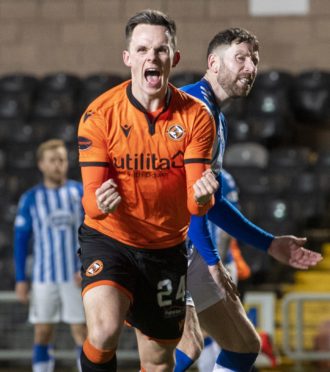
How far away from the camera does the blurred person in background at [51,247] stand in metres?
7.18

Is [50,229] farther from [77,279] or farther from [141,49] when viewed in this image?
[141,49]

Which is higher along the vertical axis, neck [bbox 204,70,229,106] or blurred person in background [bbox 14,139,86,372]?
neck [bbox 204,70,229,106]

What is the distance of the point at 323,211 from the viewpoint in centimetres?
954

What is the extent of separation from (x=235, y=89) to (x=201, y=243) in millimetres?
677

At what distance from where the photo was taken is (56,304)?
7258mm

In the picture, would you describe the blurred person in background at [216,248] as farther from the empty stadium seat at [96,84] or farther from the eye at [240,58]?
the empty stadium seat at [96,84]

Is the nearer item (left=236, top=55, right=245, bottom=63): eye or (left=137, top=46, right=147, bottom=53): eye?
(left=137, top=46, right=147, bottom=53): eye

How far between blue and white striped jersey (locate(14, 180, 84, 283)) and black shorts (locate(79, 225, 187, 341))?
3.27 metres

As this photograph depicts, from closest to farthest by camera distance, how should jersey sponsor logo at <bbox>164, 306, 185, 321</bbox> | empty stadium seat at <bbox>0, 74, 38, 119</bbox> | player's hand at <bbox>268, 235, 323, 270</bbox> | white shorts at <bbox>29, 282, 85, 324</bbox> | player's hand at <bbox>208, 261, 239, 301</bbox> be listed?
jersey sponsor logo at <bbox>164, 306, 185, 321</bbox>, player's hand at <bbox>208, 261, 239, 301</bbox>, player's hand at <bbox>268, 235, 323, 270</bbox>, white shorts at <bbox>29, 282, 85, 324</bbox>, empty stadium seat at <bbox>0, 74, 38, 119</bbox>

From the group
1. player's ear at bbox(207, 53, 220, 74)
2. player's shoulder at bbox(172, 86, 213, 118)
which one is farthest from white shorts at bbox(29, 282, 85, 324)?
player's shoulder at bbox(172, 86, 213, 118)

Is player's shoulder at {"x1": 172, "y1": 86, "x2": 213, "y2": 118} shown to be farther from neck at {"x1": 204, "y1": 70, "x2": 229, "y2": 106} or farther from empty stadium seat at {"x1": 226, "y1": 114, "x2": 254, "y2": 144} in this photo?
empty stadium seat at {"x1": 226, "y1": 114, "x2": 254, "y2": 144}

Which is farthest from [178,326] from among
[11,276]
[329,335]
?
[11,276]

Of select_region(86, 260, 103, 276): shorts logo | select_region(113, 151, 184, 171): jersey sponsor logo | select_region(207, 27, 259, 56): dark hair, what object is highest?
select_region(207, 27, 259, 56): dark hair

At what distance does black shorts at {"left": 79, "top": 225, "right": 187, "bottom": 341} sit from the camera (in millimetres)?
3820
